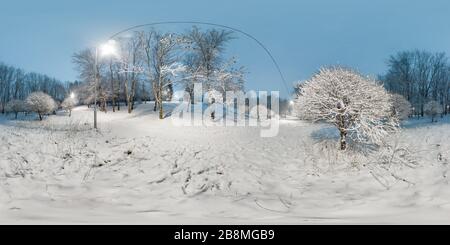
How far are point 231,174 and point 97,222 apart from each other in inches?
267

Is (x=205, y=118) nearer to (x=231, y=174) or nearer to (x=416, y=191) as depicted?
(x=231, y=174)

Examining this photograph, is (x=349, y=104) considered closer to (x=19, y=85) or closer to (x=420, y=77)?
(x=420, y=77)

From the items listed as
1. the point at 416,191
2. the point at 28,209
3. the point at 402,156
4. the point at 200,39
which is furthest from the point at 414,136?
the point at 200,39

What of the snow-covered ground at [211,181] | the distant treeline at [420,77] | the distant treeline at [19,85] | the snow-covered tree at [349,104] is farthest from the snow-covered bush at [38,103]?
the distant treeline at [420,77]

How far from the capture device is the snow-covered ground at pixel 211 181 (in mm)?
9035

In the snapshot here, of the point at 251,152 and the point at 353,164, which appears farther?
the point at 251,152

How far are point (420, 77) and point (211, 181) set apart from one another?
72070 mm

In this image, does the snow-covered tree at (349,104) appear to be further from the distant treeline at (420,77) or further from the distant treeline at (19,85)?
the distant treeline at (19,85)

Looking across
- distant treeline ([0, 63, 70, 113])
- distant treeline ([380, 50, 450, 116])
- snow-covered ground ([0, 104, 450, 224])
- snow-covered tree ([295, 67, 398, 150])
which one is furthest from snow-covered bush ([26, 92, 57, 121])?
distant treeline ([380, 50, 450, 116])

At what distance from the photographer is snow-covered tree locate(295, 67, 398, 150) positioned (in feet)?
54.9

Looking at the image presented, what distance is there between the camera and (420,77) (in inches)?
2768

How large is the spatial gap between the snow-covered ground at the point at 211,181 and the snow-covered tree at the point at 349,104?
1.23 m

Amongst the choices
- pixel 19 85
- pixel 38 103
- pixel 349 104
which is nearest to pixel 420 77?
pixel 349 104
